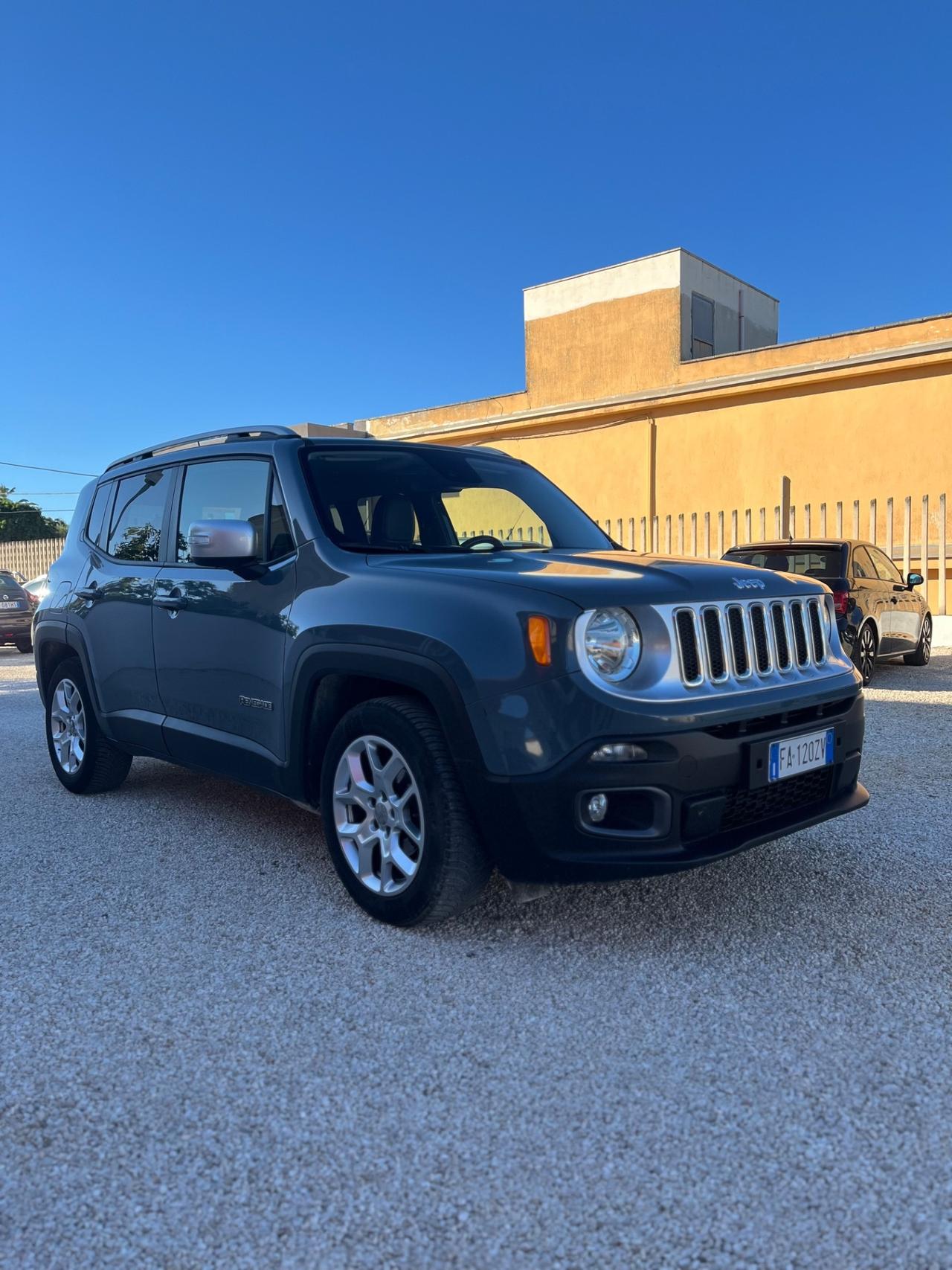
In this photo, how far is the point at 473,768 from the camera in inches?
122

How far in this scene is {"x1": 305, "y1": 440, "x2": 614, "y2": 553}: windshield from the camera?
4.07 meters

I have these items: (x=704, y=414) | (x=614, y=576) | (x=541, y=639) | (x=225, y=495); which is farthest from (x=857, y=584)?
(x=704, y=414)

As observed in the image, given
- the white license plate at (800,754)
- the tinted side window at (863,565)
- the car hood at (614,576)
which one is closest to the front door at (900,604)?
the tinted side window at (863,565)

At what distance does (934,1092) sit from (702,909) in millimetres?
1243

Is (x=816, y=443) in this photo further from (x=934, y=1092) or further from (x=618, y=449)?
(x=934, y=1092)

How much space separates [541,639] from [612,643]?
228 millimetres

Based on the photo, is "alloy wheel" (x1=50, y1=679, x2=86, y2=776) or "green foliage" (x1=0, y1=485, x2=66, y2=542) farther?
"green foliage" (x1=0, y1=485, x2=66, y2=542)

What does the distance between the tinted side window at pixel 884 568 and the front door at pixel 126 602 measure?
8180 millimetres

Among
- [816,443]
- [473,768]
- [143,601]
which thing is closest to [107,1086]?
[473,768]

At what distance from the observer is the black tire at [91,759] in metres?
5.40

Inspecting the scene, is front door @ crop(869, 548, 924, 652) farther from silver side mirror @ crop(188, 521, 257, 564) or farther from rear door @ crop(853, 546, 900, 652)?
silver side mirror @ crop(188, 521, 257, 564)

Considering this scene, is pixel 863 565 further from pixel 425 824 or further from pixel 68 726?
pixel 425 824

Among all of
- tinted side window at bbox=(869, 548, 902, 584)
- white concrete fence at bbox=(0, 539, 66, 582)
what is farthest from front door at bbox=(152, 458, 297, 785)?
white concrete fence at bbox=(0, 539, 66, 582)

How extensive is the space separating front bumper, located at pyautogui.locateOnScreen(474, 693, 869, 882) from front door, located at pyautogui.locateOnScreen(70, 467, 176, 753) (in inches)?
90.2
